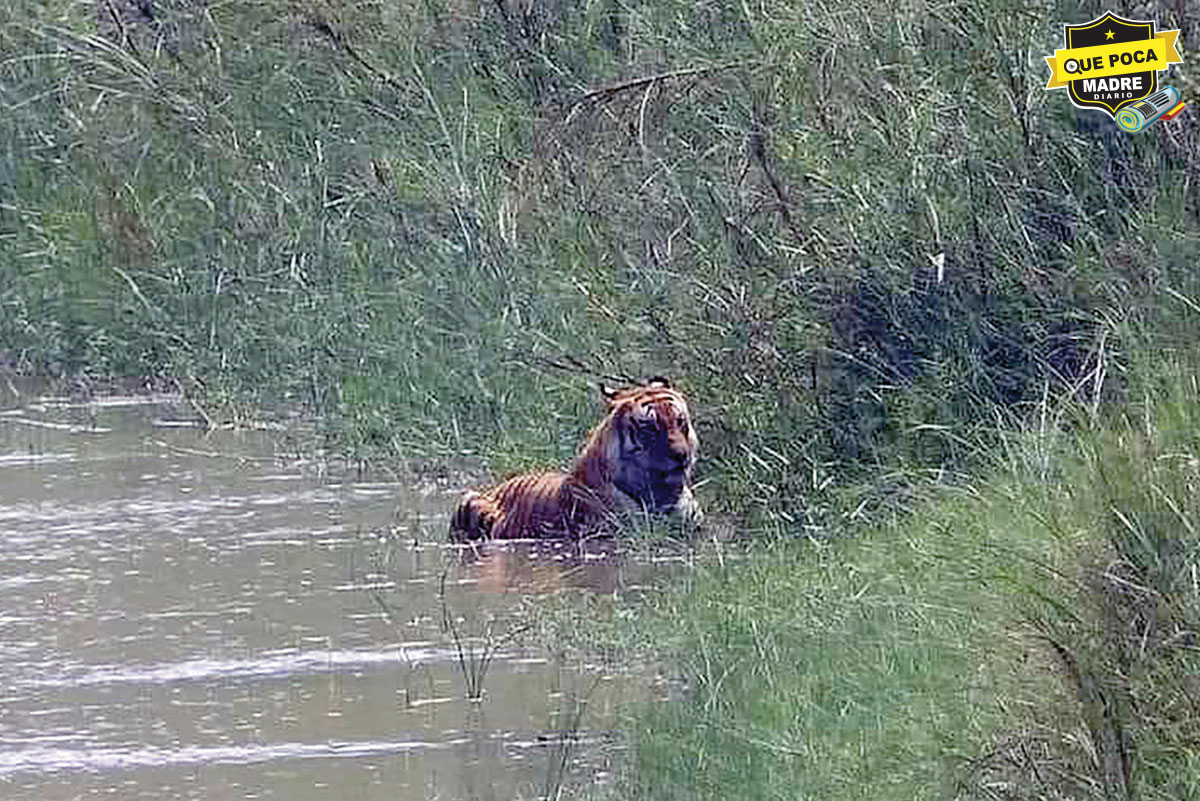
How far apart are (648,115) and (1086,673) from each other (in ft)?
17.4

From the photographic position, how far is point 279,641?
294 inches

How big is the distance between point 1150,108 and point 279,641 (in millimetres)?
2694

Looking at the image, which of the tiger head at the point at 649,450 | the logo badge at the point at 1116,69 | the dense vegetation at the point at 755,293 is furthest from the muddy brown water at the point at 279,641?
the logo badge at the point at 1116,69

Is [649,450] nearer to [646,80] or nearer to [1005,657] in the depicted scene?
[646,80]

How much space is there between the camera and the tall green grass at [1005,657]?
4863 mm

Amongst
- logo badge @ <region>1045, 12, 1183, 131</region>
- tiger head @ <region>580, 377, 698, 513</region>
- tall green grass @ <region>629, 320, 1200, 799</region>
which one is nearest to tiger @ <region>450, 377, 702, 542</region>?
tiger head @ <region>580, 377, 698, 513</region>

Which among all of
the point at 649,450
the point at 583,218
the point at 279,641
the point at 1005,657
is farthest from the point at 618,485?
the point at 1005,657

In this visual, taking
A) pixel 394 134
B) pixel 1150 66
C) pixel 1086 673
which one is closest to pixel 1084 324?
pixel 1150 66

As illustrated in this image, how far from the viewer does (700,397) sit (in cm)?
865

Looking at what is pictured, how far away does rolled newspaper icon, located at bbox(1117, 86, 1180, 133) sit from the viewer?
7.70 meters

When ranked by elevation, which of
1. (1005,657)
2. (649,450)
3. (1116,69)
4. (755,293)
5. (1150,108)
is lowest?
(649,450)

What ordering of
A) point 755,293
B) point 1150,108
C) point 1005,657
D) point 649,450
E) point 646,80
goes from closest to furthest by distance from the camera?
point 1005,657 → point 1150,108 → point 649,450 → point 755,293 → point 646,80

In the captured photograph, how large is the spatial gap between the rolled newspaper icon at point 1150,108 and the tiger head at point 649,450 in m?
1.53

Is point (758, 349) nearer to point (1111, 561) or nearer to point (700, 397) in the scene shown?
point (700, 397)
